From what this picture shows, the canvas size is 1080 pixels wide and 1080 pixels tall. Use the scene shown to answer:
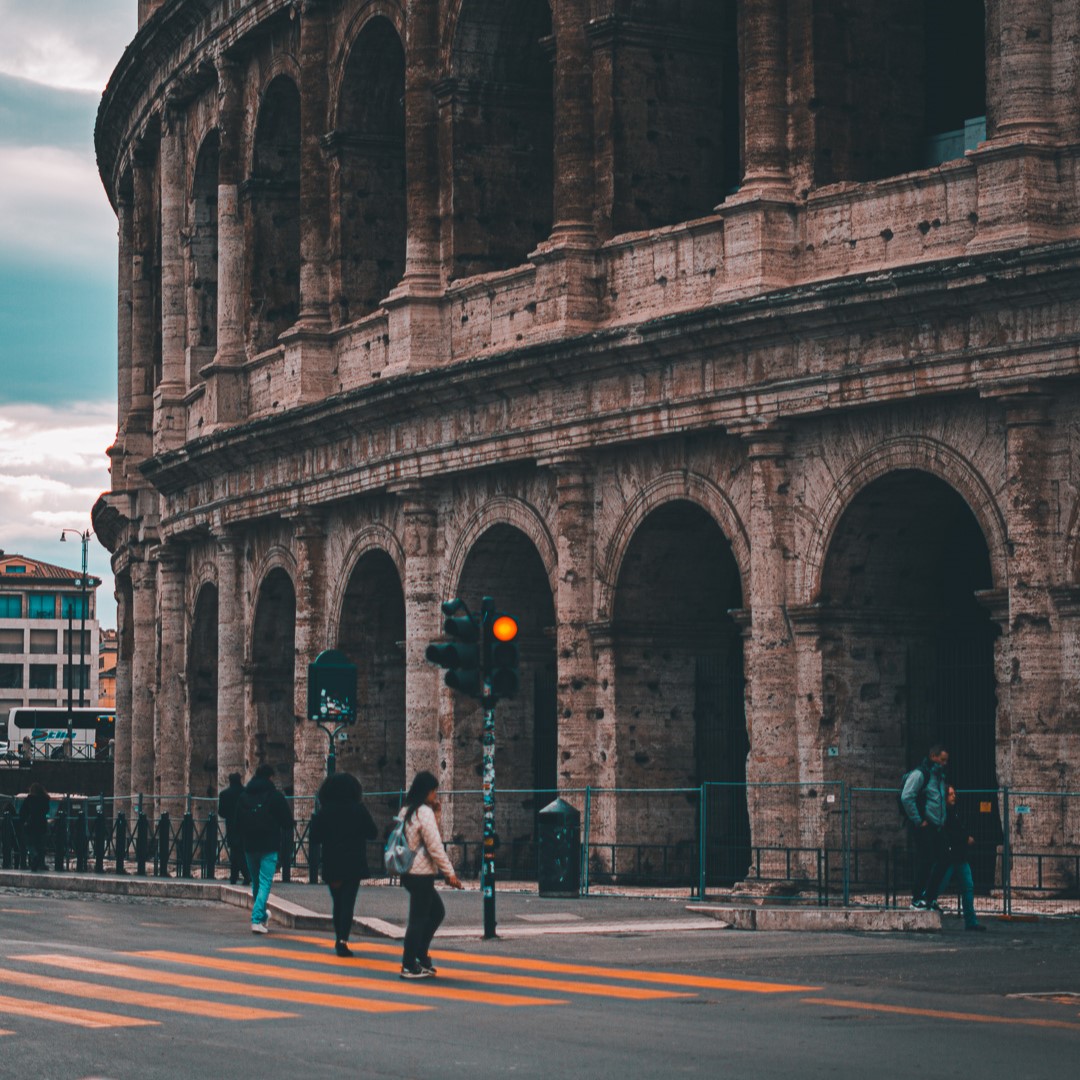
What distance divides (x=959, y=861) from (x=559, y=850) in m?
5.46

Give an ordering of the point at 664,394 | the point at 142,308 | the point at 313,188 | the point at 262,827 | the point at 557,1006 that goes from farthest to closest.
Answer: the point at 142,308 < the point at 313,188 < the point at 664,394 < the point at 262,827 < the point at 557,1006

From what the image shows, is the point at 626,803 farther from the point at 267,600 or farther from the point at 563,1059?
the point at 563,1059

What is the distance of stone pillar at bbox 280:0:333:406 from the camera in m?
36.8

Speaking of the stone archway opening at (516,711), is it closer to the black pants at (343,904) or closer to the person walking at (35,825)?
the person walking at (35,825)

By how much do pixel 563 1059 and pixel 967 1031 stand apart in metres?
2.40

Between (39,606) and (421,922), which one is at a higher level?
(39,606)

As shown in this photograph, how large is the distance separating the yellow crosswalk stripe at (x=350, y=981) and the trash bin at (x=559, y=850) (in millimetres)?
5928

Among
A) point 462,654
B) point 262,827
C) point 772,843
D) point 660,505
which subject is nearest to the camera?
point 462,654

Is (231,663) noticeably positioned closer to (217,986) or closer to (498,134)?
(498,134)

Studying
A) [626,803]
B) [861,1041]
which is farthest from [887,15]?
[861,1041]

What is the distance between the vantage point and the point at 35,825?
36.0m

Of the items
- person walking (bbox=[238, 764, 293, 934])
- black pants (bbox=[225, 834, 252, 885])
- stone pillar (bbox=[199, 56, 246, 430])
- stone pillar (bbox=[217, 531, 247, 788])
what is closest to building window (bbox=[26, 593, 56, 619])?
stone pillar (bbox=[199, 56, 246, 430])

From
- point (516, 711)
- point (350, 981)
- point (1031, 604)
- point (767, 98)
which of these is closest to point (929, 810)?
point (1031, 604)

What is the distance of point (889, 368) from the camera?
24875 millimetres
